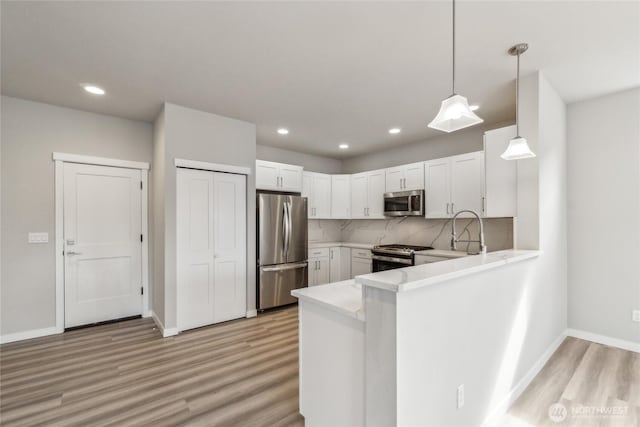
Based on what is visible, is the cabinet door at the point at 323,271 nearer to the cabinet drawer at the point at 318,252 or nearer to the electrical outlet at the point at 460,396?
the cabinet drawer at the point at 318,252

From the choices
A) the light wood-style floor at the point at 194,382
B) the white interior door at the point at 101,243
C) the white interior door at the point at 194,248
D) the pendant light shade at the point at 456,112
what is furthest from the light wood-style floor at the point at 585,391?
the white interior door at the point at 101,243

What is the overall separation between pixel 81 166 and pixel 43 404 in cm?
264

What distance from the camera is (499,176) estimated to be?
9.39ft

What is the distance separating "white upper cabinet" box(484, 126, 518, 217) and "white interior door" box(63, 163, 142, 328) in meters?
4.35

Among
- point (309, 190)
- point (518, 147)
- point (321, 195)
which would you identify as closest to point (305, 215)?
point (309, 190)

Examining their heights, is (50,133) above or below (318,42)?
below

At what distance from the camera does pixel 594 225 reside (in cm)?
318

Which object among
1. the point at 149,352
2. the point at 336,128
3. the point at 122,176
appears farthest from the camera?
the point at 336,128

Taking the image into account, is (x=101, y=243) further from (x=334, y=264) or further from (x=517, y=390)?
(x=517, y=390)

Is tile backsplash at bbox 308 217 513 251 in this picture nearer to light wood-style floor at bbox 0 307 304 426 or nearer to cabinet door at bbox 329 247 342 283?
cabinet door at bbox 329 247 342 283

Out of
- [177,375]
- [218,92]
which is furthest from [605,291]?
[218,92]

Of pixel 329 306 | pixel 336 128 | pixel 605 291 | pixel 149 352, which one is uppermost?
pixel 336 128

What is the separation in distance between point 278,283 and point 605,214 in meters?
4.04

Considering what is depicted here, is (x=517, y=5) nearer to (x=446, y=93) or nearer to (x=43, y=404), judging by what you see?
(x=446, y=93)
